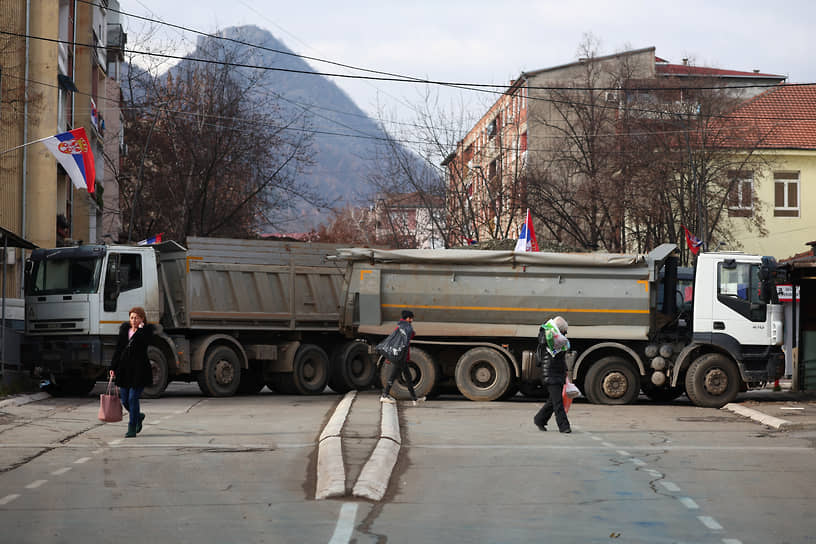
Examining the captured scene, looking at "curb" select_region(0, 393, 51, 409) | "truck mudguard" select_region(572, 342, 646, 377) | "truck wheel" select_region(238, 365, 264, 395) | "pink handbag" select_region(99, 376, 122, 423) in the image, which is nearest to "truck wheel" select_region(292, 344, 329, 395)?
"truck wheel" select_region(238, 365, 264, 395)

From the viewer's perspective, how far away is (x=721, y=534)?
820 centimetres

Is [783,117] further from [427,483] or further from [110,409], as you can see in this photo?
[427,483]

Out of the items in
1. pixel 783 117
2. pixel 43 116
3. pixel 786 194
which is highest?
pixel 783 117

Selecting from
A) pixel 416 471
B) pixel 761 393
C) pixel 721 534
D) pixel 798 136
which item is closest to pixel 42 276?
pixel 416 471

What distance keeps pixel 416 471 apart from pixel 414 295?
1124cm

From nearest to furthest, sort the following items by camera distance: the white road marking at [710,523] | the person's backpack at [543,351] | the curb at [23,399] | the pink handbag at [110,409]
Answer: the white road marking at [710,523] → the pink handbag at [110,409] → the person's backpack at [543,351] → the curb at [23,399]

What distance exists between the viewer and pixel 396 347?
20656mm

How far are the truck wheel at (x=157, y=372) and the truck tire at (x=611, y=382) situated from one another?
26.5 feet

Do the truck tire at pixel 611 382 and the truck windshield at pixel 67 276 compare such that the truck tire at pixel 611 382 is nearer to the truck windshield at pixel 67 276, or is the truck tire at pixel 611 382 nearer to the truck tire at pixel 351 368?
the truck tire at pixel 351 368

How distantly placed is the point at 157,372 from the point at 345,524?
1492 centimetres

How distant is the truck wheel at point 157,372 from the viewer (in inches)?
893

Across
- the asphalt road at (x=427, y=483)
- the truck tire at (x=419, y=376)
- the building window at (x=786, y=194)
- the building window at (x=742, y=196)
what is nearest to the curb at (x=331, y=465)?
the asphalt road at (x=427, y=483)

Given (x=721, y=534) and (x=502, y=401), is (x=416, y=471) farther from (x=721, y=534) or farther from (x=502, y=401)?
(x=502, y=401)

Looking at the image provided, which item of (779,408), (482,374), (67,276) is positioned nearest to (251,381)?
(67,276)
